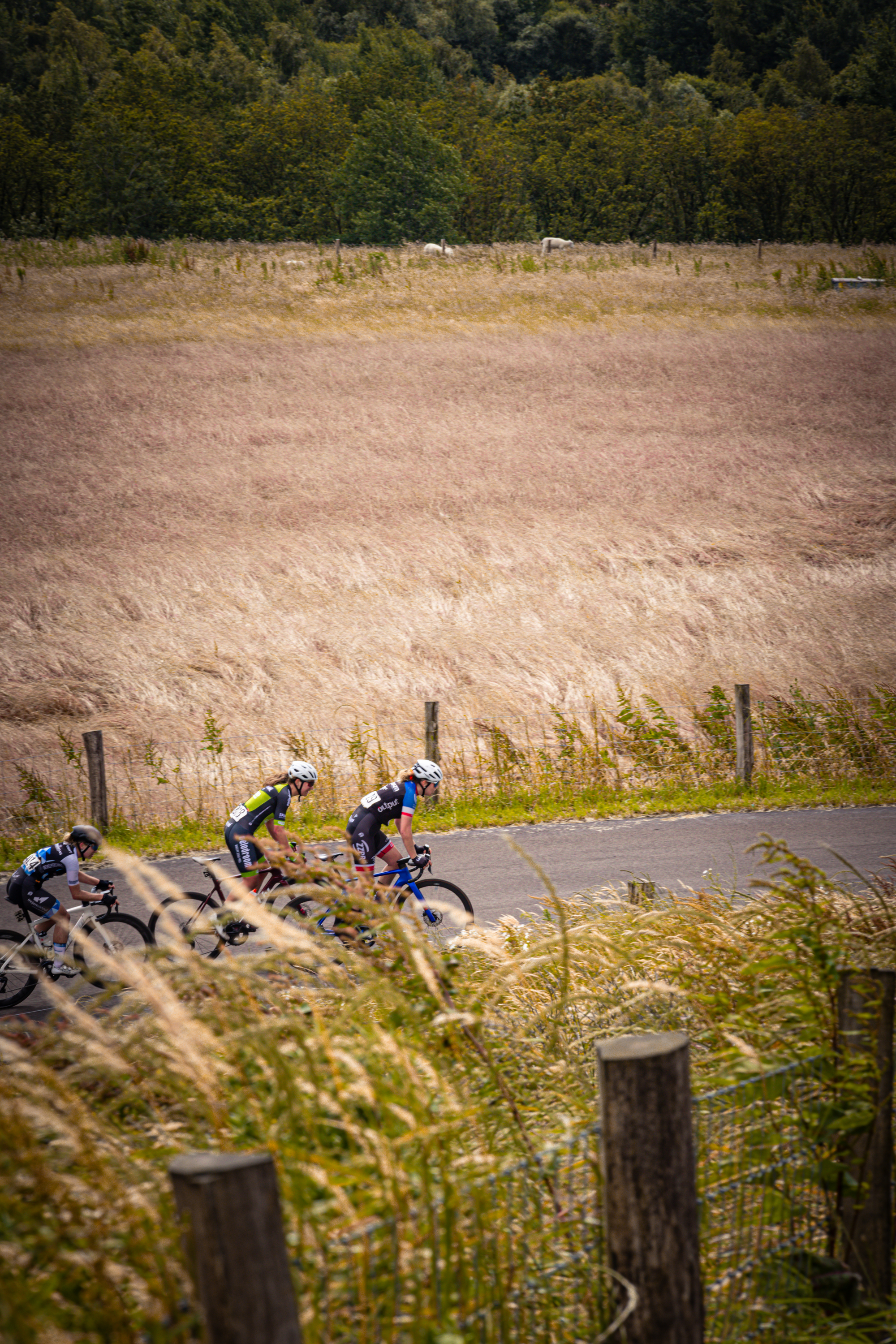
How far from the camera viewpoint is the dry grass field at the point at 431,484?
67.1 feet

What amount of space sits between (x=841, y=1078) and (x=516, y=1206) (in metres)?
1.05

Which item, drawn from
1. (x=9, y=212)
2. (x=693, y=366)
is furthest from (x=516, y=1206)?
(x=9, y=212)

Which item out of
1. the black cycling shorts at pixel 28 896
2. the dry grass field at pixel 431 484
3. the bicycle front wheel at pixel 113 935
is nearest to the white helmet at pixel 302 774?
the bicycle front wheel at pixel 113 935

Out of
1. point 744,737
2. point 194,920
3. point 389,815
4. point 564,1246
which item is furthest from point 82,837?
point 744,737

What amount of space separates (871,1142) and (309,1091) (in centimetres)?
177

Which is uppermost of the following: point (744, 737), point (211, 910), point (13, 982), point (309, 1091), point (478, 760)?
point (744, 737)

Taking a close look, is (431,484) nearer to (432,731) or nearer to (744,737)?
(432,731)

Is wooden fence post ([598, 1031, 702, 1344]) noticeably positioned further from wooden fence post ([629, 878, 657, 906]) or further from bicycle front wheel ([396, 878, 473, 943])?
bicycle front wheel ([396, 878, 473, 943])

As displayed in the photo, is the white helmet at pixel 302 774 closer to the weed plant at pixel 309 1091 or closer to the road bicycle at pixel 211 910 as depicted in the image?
the road bicycle at pixel 211 910

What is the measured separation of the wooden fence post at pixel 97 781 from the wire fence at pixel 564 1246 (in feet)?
39.5

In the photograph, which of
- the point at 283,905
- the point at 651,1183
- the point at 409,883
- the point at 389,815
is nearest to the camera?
the point at 651,1183

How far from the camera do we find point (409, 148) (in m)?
77.2

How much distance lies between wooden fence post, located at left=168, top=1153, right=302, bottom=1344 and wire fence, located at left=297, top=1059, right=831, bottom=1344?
27 cm

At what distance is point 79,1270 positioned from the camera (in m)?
2.12
